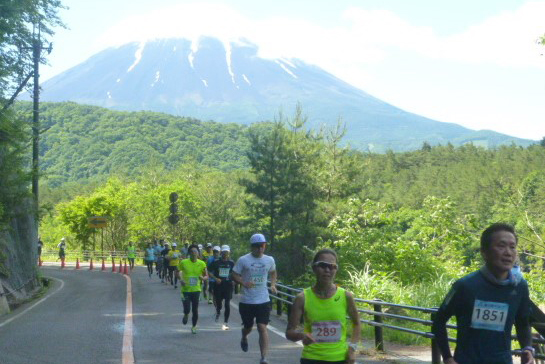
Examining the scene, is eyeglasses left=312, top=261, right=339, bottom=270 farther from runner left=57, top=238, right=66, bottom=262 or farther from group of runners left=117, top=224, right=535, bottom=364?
runner left=57, top=238, right=66, bottom=262

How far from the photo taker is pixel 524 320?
197 inches

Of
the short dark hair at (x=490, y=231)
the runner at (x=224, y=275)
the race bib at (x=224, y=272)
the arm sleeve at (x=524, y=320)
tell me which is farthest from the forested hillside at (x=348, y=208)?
the short dark hair at (x=490, y=231)

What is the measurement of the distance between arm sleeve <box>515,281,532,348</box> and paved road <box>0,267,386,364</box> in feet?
23.3

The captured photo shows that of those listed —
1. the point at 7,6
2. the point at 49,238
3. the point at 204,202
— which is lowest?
the point at 49,238

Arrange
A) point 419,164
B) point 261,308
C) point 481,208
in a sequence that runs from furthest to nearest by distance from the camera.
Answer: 1. point 419,164
2. point 481,208
3. point 261,308

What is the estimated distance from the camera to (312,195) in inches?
2263

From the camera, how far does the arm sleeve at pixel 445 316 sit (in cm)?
491

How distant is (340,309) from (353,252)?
24870mm

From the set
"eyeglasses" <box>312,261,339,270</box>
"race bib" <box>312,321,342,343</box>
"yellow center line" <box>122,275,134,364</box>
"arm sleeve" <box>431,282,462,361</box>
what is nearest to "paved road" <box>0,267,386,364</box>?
"yellow center line" <box>122,275,134,364</box>

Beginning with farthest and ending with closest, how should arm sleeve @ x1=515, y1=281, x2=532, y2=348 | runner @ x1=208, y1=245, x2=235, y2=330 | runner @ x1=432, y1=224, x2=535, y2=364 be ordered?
1. runner @ x1=208, y1=245, x2=235, y2=330
2. arm sleeve @ x1=515, y1=281, x2=532, y2=348
3. runner @ x1=432, y1=224, x2=535, y2=364

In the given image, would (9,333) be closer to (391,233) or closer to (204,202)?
(391,233)

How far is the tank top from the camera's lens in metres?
5.99

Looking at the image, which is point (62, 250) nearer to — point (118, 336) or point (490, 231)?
point (118, 336)

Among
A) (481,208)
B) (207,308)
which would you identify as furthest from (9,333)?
(481,208)
